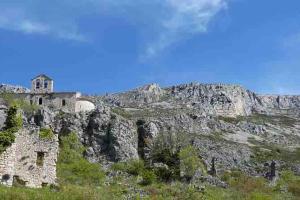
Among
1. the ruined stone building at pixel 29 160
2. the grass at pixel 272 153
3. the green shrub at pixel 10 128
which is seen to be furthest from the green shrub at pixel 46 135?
the grass at pixel 272 153

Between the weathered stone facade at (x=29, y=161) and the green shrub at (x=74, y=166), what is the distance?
12.3ft

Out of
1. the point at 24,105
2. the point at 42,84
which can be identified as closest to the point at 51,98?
the point at 42,84

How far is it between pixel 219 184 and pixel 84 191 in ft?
72.1

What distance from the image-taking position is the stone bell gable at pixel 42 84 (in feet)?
353

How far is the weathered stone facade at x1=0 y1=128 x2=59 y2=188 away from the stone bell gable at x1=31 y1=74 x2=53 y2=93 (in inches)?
2865

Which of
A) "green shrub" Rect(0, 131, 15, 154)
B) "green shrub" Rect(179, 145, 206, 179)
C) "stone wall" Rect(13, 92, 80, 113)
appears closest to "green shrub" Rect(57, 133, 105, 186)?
"green shrub" Rect(0, 131, 15, 154)

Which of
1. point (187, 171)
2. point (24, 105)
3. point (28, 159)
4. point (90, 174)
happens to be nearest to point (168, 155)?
point (187, 171)

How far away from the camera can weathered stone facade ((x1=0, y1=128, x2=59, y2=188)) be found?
3266 cm

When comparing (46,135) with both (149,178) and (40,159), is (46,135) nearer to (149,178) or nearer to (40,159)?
(40,159)

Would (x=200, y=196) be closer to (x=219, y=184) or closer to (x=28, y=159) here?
(x=28, y=159)

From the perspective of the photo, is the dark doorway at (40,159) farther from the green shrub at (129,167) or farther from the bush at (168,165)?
the green shrub at (129,167)

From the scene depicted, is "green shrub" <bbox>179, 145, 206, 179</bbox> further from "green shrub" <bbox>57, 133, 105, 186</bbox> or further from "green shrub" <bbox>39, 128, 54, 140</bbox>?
"green shrub" <bbox>39, 128, 54, 140</bbox>

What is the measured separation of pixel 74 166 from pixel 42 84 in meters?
48.3

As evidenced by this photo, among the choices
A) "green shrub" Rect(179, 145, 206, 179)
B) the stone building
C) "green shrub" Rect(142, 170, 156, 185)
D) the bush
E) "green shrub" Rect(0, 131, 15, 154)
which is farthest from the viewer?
the stone building
